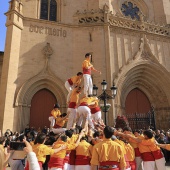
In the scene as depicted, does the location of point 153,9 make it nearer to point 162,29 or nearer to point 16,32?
point 162,29

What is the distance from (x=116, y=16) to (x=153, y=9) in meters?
7.27

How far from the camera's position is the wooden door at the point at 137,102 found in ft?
65.7

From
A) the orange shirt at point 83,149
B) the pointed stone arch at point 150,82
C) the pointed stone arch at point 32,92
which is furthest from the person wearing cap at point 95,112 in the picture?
the pointed stone arch at point 150,82

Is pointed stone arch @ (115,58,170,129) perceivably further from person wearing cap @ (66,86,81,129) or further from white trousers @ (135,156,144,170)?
white trousers @ (135,156,144,170)

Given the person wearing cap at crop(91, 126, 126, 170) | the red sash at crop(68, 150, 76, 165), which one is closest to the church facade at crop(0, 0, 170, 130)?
the red sash at crop(68, 150, 76, 165)

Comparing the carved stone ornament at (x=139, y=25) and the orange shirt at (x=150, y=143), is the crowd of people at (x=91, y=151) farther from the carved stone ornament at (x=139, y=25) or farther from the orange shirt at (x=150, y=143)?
the carved stone ornament at (x=139, y=25)

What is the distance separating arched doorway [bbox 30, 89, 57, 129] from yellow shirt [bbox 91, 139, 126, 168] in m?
13.5

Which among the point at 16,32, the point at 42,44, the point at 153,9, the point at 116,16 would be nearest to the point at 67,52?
the point at 42,44

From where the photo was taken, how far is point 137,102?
20.4 metres

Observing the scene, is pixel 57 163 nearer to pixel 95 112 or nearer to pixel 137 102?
pixel 95 112

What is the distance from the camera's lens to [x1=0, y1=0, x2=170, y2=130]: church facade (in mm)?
15711

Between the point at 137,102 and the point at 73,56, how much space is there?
28.3ft

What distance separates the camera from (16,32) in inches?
644

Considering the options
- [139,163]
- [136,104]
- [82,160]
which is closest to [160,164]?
[139,163]
